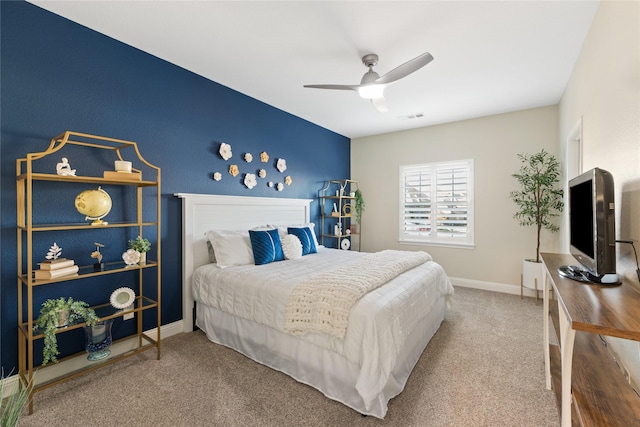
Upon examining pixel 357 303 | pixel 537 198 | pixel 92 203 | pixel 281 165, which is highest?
pixel 281 165

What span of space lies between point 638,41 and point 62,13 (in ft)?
12.2

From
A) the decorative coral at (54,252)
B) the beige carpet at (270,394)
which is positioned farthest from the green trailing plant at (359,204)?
the decorative coral at (54,252)

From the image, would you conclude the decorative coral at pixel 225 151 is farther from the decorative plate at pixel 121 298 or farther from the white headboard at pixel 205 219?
the decorative plate at pixel 121 298

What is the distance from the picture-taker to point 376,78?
260 cm

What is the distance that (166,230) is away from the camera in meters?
2.96

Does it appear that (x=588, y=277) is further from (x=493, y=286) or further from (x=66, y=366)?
(x=66, y=366)

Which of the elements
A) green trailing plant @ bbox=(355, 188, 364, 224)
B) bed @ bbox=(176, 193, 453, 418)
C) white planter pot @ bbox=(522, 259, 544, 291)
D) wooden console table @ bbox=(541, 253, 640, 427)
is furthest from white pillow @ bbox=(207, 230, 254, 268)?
white planter pot @ bbox=(522, 259, 544, 291)

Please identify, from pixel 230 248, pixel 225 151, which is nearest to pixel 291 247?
pixel 230 248

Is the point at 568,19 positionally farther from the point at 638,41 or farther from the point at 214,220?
the point at 214,220

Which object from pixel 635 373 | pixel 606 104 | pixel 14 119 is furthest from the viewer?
pixel 14 119

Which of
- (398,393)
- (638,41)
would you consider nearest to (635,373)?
(398,393)

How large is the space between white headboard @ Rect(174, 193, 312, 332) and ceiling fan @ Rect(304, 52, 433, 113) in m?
1.69

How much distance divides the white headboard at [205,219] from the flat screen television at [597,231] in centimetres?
309

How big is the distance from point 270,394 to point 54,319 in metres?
1.56
